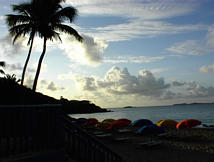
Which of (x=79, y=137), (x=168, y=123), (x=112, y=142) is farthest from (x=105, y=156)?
(x=168, y=123)

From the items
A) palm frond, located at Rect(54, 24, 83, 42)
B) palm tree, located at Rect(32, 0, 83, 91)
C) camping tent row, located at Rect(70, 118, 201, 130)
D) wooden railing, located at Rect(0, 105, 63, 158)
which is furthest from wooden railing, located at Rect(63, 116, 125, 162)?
palm frond, located at Rect(54, 24, 83, 42)

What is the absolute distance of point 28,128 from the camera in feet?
18.9

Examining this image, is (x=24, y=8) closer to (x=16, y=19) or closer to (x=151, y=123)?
(x=16, y=19)

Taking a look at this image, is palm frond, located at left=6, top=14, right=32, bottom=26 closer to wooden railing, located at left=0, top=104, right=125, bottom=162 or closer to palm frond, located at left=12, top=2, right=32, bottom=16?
palm frond, located at left=12, top=2, right=32, bottom=16

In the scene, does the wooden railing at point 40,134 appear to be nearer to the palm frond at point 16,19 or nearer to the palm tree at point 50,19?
the palm tree at point 50,19

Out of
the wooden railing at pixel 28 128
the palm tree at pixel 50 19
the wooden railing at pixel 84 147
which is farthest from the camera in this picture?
the palm tree at pixel 50 19

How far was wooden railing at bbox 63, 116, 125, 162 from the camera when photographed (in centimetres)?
603

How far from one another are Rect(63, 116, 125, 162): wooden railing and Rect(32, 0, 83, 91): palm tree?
41.7 feet

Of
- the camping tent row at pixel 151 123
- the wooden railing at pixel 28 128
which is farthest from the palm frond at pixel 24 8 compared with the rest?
the wooden railing at pixel 28 128

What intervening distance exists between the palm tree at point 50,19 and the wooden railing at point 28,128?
13.0 metres

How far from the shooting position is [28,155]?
5.46m

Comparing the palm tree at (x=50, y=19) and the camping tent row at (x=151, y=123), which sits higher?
the palm tree at (x=50, y=19)

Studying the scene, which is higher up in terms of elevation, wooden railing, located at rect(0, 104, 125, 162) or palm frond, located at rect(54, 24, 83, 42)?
palm frond, located at rect(54, 24, 83, 42)

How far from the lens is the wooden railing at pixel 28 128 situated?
5535mm
